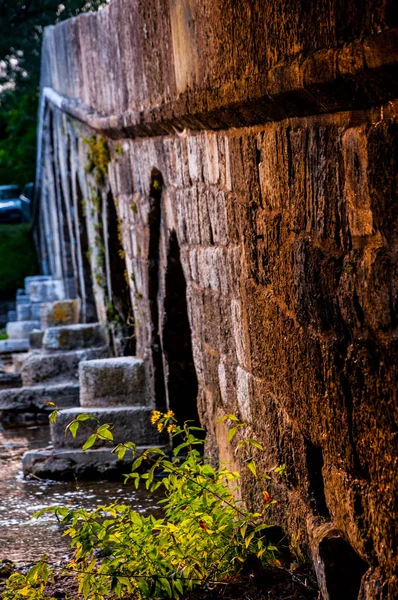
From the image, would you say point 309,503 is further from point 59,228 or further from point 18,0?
point 18,0

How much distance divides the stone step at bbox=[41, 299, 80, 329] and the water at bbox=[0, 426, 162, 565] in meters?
4.74

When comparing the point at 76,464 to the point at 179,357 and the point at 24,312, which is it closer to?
the point at 179,357

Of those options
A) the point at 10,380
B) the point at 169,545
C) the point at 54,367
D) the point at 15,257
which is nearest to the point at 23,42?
the point at 15,257

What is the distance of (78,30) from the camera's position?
9047 mm

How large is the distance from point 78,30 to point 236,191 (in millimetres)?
5779

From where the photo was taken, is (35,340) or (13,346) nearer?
(35,340)

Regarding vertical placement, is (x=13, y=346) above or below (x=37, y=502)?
above

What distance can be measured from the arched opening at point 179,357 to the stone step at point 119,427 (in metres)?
0.19

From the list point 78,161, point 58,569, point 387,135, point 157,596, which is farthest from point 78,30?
point 387,135

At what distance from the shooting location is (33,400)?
8758 mm

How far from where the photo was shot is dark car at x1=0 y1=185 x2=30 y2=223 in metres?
24.0

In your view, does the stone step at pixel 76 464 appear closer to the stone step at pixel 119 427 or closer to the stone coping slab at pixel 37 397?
the stone step at pixel 119 427

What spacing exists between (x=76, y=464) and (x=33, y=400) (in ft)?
8.35

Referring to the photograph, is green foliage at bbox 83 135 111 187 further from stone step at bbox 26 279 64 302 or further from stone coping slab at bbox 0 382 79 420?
stone step at bbox 26 279 64 302
